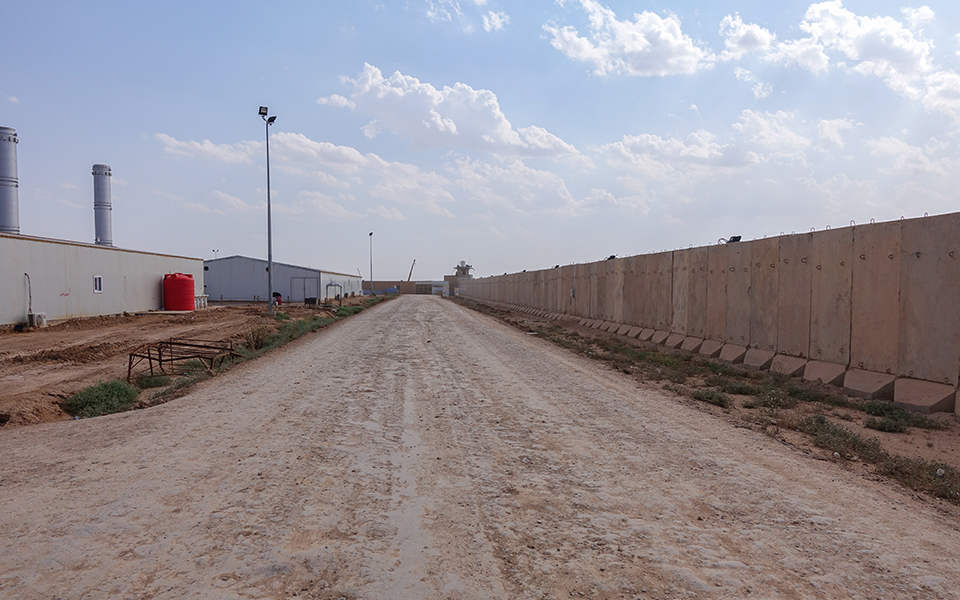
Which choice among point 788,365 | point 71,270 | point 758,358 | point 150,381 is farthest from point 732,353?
point 71,270

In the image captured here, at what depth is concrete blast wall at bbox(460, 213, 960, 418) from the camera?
823cm

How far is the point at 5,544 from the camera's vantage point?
12.2ft

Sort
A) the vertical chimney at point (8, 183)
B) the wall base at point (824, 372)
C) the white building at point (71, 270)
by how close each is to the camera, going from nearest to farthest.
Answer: the wall base at point (824, 372)
the white building at point (71, 270)
the vertical chimney at point (8, 183)

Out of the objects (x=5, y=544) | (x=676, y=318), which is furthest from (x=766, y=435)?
(x=676, y=318)

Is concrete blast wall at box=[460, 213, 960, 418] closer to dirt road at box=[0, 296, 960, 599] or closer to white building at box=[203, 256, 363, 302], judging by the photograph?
dirt road at box=[0, 296, 960, 599]

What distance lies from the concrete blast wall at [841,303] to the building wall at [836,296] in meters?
0.02

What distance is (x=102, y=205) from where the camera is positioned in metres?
42.5

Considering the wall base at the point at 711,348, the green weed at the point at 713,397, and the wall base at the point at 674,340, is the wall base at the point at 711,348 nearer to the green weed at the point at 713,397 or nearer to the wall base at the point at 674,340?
the wall base at the point at 674,340

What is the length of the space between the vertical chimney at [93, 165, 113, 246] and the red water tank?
949 centimetres

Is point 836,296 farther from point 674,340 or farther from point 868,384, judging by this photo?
point 674,340

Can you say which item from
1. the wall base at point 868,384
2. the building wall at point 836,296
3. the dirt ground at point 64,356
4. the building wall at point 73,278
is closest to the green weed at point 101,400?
the dirt ground at point 64,356

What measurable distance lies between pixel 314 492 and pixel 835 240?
35.4ft

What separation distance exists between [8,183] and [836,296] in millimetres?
45106

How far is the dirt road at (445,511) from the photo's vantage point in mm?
3312
